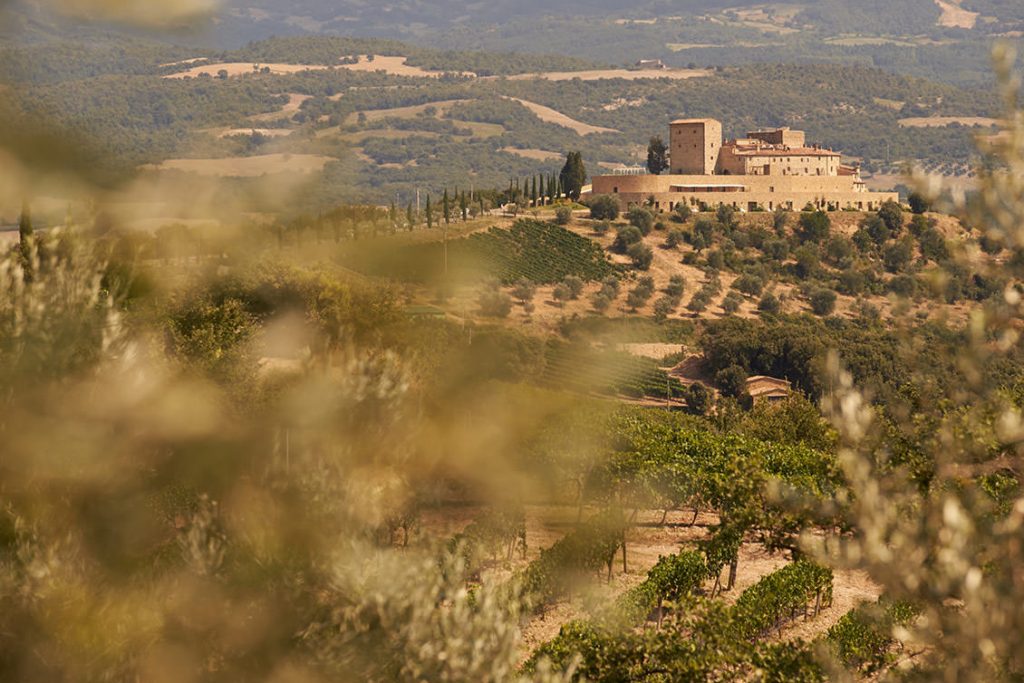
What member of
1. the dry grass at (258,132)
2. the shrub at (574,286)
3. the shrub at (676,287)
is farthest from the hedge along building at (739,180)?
the dry grass at (258,132)

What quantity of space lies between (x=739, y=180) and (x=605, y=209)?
12.2 meters

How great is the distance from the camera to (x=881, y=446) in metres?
7.32

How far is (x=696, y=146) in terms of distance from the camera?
285 feet

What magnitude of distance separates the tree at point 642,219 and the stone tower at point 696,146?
36.7 feet

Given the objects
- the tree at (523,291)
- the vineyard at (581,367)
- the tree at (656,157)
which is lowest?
the tree at (523,291)

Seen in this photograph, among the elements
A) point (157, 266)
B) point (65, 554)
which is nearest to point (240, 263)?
point (157, 266)

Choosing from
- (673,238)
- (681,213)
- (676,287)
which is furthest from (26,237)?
(681,213)

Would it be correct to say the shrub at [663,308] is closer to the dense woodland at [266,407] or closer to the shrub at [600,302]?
the shrub at [600,302]

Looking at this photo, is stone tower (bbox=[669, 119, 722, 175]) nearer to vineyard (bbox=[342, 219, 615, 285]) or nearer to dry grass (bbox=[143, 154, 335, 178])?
vineyard (bbox=[342, 219, 615, 285])

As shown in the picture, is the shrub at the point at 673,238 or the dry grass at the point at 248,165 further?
the shrub at the point at 673,238

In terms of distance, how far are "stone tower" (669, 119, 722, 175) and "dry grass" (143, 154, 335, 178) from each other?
85172 mm

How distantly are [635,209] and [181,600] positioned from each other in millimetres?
75284

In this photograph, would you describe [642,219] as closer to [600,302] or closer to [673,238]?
[673,238]

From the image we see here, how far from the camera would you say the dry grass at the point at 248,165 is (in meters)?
3.54
